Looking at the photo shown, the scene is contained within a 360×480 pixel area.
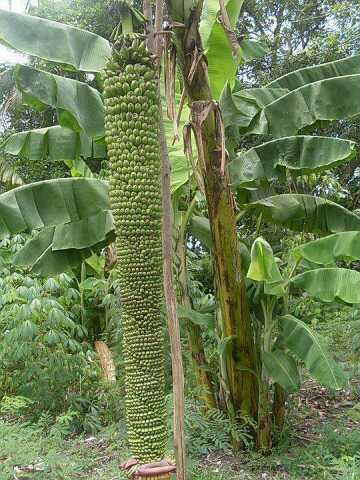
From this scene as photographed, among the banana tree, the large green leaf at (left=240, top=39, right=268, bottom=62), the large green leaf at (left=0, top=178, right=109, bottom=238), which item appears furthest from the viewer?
the large green leaf at (left=240, top=39, right=268, bottom=62)

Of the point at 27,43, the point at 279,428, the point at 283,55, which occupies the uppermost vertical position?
the point at 283,55

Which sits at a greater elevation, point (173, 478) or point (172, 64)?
point (172, 64)

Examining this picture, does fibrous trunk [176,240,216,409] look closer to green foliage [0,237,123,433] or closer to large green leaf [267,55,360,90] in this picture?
green foliage [0,237,123,433]

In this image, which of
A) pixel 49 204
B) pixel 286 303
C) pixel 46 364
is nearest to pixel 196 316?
pixel 286 303

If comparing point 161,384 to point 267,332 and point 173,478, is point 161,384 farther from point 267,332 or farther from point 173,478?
point 267,332

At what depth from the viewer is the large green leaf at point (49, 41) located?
12.2 feet

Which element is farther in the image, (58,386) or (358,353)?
(358,353)

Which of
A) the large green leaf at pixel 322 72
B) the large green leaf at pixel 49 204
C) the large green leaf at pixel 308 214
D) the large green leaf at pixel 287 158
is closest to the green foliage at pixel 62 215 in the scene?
the large green leaf at pixel 49 204

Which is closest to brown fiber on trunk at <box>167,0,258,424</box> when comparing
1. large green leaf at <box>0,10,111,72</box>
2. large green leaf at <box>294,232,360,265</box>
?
large green leaf at <box>294,232,360,265</box>

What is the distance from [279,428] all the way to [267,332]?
86 centimetres

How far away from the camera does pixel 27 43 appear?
3.71m

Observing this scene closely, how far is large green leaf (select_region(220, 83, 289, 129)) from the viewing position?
14.6 feet

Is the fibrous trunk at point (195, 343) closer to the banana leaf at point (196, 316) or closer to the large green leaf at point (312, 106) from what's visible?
the banana leaf at point (196, 316)

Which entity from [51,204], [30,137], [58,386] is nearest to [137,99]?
[51,204]
